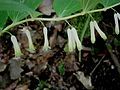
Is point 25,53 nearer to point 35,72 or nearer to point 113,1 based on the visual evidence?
point 35,72

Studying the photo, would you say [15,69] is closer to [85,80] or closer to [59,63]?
[59,63]

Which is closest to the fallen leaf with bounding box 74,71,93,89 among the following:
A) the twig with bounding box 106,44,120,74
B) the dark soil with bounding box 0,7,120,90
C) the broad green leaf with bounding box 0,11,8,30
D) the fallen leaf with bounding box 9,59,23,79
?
the dark soil with bounding box 0,7,120,90

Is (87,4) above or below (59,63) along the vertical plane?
above

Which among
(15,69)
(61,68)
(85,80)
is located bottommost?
(85,80)

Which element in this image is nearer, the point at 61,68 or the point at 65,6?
the point at 65,6

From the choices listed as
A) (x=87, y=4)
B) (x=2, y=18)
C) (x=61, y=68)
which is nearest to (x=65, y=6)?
(x=87, y=4)

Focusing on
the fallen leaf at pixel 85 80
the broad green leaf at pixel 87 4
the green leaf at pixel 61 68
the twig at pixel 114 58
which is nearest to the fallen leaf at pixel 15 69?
the green leaf at pixel 61 68

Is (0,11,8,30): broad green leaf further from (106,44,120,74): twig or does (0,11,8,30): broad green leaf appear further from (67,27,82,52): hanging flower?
(106,44,120,74): twig
